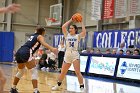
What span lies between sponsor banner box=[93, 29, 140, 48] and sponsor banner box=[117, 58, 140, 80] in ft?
14.4

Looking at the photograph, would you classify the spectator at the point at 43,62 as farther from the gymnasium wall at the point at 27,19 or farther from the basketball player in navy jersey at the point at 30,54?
the basketball player in navy jersey at the point at 30,54

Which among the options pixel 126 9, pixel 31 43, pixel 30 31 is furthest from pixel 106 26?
pixel 31 43

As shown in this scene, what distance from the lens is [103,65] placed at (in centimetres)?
1501

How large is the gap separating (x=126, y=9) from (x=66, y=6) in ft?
44.6

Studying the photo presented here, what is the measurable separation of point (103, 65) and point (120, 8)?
5.77 meters

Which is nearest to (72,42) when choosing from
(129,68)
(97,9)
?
(129,68)

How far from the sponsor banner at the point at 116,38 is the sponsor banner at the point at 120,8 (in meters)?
1.11

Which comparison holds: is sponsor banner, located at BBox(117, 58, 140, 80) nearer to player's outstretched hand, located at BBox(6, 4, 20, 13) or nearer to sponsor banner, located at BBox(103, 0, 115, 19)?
sponsor banner, located at BBox(103, 0, 115, 19)

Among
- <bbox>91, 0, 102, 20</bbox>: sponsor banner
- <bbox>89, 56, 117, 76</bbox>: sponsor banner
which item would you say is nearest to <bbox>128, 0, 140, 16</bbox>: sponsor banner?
<bbox>91, 0, 102, 20</bbox>: sponsor banner

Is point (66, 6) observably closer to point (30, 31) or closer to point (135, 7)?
point (30, 31)

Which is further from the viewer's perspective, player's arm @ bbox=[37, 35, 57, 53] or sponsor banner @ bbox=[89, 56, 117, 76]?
sponsor banner @ bbox=[89, 56, 117, 76]

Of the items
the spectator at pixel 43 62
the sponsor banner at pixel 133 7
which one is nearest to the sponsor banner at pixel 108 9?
the sponsor banner at pixel 133 7

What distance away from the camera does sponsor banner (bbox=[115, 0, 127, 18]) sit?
19.0 meters

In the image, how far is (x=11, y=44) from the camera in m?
29.3
